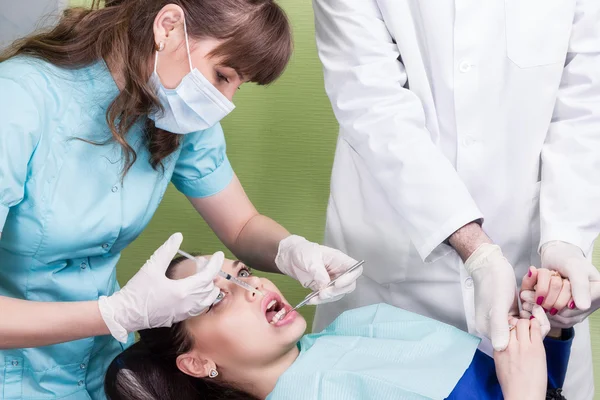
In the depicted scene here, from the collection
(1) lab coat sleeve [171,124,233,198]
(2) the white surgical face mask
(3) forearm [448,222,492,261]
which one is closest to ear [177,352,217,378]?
(1) lab coat sleeve [171,124,233,198]

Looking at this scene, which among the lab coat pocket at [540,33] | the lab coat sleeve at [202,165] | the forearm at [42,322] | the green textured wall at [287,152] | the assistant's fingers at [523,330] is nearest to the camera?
the forearm at [42,322]

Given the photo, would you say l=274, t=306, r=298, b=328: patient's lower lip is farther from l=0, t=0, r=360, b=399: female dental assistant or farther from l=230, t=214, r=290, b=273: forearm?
l=230, t=214, r=290, b=273: forearm

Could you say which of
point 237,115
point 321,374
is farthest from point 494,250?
point 237,115

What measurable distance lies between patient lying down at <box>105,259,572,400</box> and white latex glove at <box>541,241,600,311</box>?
2.6 inches

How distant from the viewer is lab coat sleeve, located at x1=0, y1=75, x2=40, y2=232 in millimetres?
1310

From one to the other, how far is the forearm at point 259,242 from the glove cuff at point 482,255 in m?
0.53

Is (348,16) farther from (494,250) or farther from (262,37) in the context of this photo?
(494,250)

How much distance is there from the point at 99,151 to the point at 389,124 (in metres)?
0.60

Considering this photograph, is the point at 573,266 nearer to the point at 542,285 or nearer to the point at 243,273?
the point at 542,285

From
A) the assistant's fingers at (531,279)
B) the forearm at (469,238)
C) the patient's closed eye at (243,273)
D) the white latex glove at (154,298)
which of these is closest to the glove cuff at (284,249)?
the patient's closed eye at (243,273)

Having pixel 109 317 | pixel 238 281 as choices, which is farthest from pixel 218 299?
pixel 109 317

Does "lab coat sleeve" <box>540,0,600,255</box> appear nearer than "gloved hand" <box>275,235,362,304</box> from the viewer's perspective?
Yes

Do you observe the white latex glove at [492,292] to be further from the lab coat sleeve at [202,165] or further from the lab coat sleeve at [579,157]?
the lab coat sleeve at [202,165]

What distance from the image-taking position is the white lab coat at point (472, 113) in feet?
4.77
